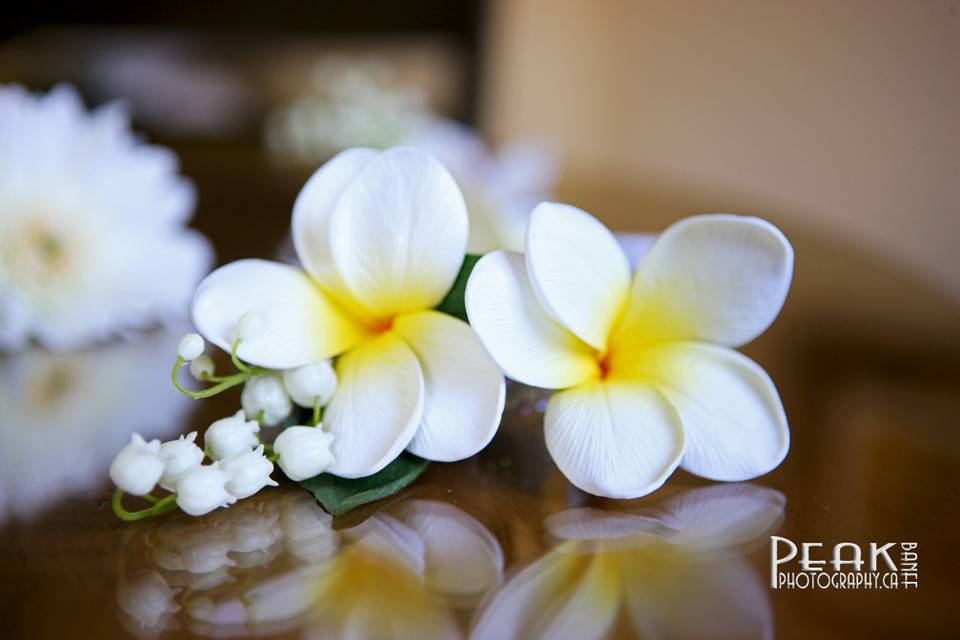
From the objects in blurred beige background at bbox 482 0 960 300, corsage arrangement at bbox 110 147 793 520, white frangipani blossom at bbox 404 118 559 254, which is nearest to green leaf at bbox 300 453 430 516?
corsage arrangement at bbox 110 147 793 520

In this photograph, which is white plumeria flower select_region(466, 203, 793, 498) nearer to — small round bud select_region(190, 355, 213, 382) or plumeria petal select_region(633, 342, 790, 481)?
plumeria petal select_region(633, 342, 790, 481)

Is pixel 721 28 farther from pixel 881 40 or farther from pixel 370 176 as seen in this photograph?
pixel 370 176

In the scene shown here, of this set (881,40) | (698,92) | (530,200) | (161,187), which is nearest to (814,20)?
(881,40)

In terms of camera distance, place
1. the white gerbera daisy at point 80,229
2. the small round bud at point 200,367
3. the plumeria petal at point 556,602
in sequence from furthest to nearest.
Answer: the white gerbera daisy at point 80,229 < the small round bud at point 200,367 < the plumeria petal at point 556,602

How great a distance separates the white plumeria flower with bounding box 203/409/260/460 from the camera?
340 millimetres

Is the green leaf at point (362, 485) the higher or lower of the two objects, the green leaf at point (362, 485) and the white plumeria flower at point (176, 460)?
the lower

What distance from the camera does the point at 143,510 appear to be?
0.34m

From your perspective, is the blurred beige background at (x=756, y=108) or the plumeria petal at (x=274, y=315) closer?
the plumeria petal at (x=274, y=315)

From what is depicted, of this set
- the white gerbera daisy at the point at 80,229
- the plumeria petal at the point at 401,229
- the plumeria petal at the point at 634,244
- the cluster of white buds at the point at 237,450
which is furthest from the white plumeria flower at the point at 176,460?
the plumeria petal at the point at 634,244

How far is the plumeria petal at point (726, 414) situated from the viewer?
1.20 ft

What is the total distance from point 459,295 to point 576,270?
0.06 meters

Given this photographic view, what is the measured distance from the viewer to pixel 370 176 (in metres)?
0.37

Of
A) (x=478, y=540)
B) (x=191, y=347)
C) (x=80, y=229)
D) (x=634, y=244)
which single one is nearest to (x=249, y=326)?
(x=191, y=347)

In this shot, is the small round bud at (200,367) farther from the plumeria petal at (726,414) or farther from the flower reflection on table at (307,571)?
the plumeria petal at (726,414)
